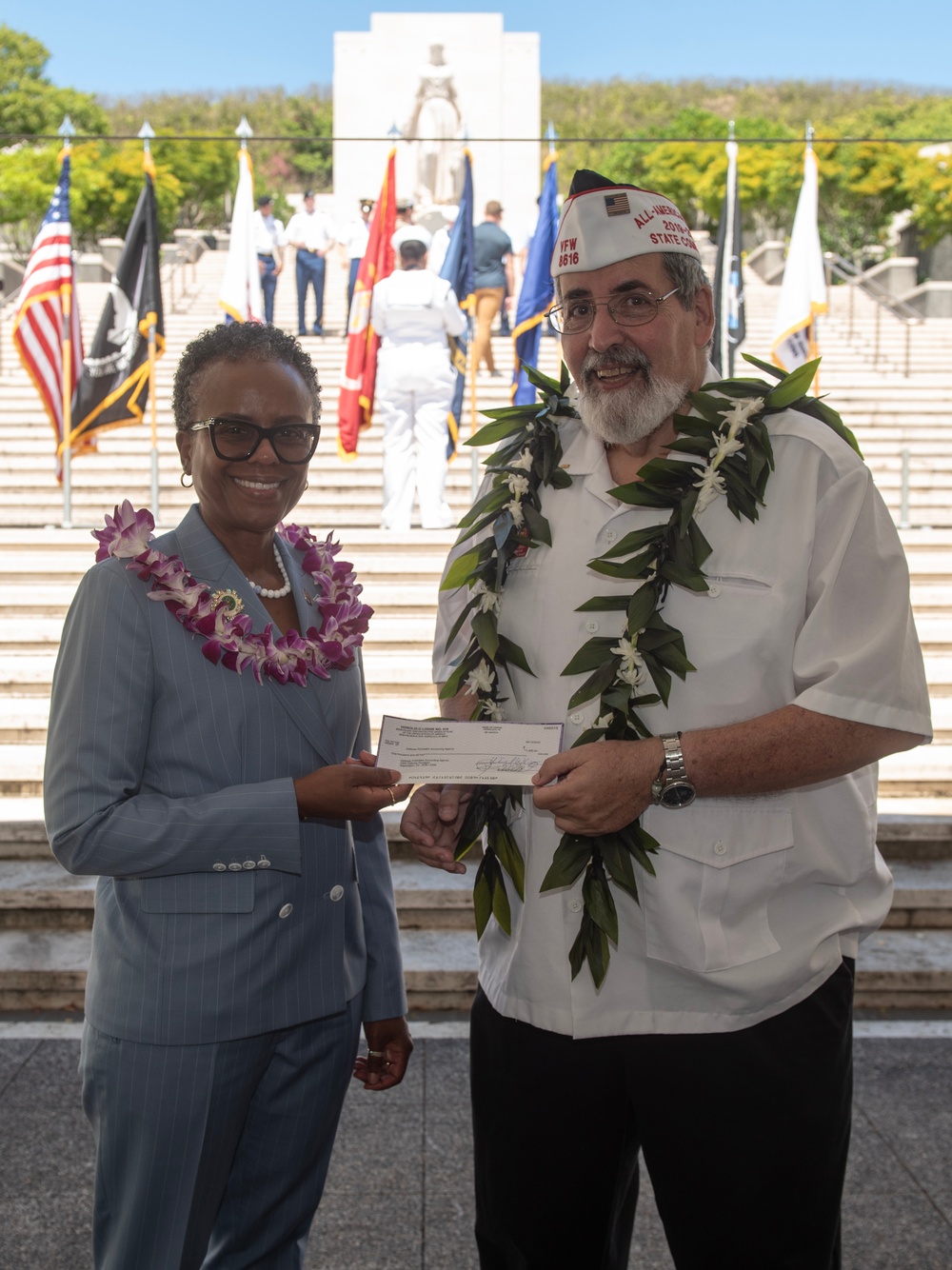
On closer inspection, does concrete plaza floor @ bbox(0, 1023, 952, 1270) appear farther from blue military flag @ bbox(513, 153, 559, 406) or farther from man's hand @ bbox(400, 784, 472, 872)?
blue military flag @ bbox(513, 153, 559, 406)

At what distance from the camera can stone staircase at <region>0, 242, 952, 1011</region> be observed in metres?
4.93

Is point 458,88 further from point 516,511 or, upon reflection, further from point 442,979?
point 516,511

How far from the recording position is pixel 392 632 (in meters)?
7.94

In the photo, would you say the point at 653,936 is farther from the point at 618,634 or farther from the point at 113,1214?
the point at 113,1214

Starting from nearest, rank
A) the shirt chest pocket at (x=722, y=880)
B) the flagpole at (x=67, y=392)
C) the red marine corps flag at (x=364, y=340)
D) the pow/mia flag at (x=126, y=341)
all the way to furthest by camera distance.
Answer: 1. the shirt chest pocket at (x=722, y=880)
2. the flagpole at (x=67, y=392)
3. the pow/mia flag at (x=126, y=341)
4. the red marine corps flag at (x=364, y=340)

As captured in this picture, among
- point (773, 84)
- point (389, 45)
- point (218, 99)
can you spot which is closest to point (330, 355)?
point (389, 45)

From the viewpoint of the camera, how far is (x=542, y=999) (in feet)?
7.40

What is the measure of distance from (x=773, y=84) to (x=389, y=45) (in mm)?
57308

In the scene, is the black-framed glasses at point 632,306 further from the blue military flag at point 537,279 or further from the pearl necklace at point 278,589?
the blue military flag at point 537,279

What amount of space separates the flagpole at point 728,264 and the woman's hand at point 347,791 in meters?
11.2

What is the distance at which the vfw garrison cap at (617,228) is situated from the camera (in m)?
2.34

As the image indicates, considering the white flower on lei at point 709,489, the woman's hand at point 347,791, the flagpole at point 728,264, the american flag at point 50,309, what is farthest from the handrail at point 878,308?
the woman's hand at point 347,791

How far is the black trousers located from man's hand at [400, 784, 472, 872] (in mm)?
321

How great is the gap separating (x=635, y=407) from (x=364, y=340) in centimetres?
916
